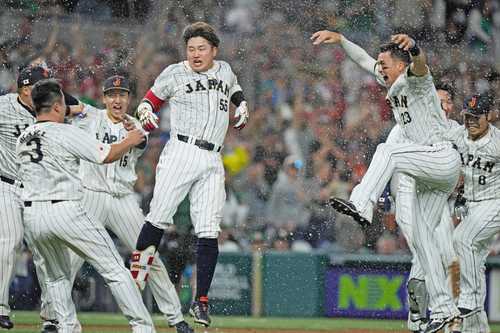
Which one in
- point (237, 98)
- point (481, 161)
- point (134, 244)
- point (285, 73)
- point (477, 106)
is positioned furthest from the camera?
point (285, 73)

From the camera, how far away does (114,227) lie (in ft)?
30.1

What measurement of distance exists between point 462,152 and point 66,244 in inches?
158

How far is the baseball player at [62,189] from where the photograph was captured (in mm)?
7195

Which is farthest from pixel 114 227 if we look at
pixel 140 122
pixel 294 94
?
pixel 294 94

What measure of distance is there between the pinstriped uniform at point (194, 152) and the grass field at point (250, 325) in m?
2.25

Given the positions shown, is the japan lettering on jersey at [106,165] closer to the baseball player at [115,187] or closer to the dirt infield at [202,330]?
the baseball player at [115,187]

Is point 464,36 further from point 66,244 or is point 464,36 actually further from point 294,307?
point 66,244

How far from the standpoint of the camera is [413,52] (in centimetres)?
804

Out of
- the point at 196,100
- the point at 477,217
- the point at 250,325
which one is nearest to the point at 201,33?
the point at 196,100

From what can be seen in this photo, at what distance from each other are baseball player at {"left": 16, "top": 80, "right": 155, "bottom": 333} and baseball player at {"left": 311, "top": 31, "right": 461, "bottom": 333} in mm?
2001

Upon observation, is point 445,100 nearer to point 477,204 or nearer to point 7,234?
point 477,204

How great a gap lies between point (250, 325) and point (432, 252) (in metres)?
3.63

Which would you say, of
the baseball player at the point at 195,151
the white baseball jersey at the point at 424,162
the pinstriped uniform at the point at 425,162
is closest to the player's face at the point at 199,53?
the baseball player at the point at 195,151

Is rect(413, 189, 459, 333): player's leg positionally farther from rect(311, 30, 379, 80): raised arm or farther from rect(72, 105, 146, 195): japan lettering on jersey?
rect(72, 105, 146, 195): japan lettering on jersey
